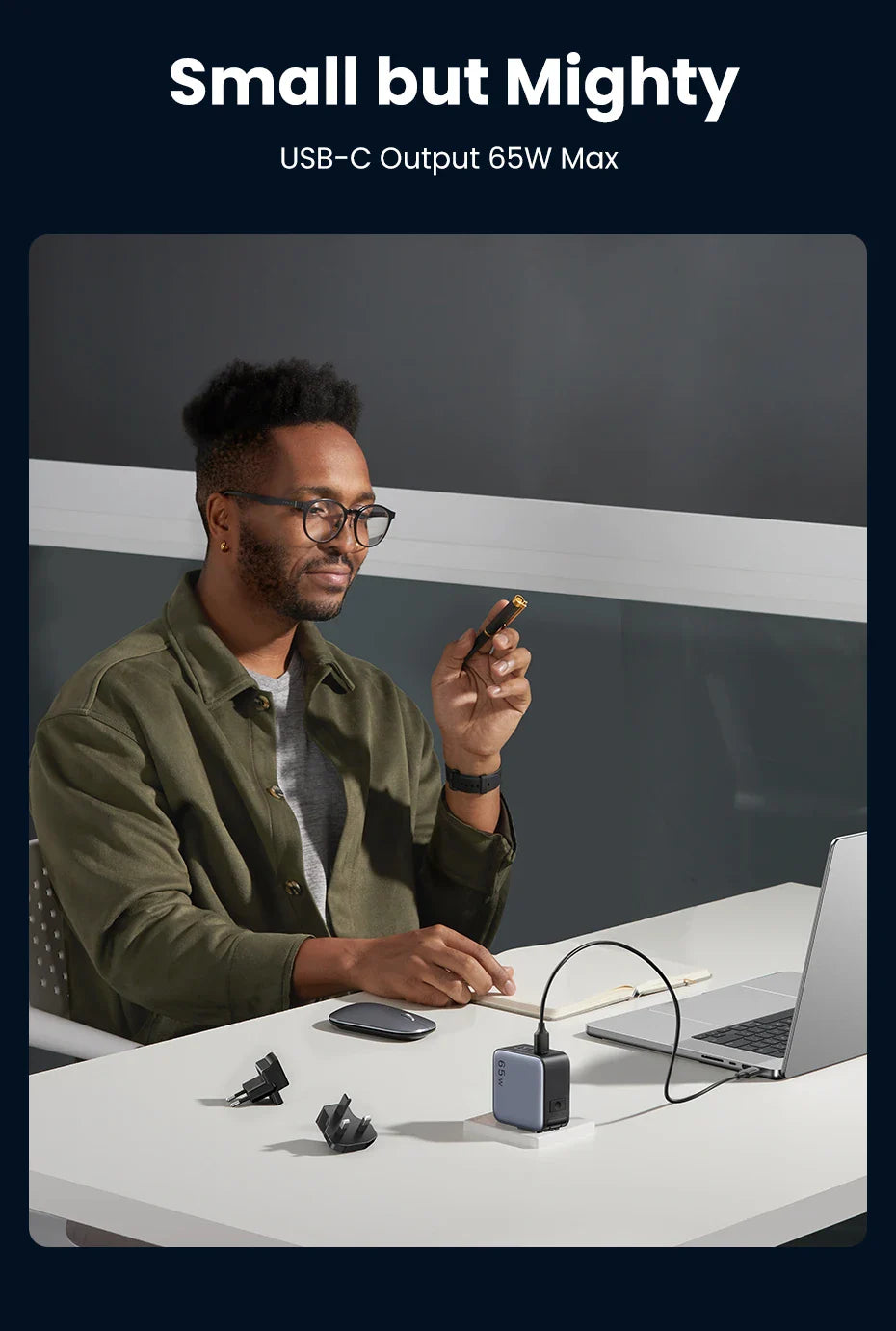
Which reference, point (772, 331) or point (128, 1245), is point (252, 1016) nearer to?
point (128, 1245)

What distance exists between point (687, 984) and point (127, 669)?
26.2 inches

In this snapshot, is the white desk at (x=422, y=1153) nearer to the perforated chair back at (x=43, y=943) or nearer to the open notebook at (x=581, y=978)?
the open notebook at (x=581, y=978)

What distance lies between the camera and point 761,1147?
1.23m

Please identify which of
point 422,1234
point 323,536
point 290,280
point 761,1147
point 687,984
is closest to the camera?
point 422,1234

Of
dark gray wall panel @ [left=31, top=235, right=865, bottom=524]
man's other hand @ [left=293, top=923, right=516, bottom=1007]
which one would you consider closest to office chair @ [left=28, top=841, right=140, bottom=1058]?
man's other hand @ [left=293, top=923, right=516, bottom=1007]

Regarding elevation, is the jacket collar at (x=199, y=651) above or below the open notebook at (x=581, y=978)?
above

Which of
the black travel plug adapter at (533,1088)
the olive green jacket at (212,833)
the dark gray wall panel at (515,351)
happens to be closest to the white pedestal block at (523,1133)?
the black travel plug adapter at (533,1088)

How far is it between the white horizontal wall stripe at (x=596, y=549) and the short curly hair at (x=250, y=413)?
220 mm

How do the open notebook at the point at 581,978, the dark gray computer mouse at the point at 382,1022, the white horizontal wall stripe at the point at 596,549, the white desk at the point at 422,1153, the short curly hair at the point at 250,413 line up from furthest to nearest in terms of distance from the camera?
1. the white horizontal wall stripe at the point at 596,549
2. the short curly hair at the point at 250,413
3. the open notebook at the point at 581,978
4. the dark gray computer mouse at the point at 382,1022
5. the white desk at the point at 422,1153

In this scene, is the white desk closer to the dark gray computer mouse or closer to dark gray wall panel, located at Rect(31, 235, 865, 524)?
the dark gray computer mouse

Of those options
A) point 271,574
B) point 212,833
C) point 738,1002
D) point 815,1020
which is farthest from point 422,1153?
point 271,574

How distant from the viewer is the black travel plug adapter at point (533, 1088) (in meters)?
1.24

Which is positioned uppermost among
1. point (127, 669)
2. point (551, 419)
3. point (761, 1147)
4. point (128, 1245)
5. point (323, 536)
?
point (551, 419)

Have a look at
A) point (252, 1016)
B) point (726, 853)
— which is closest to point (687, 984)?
point (252, 1016)
